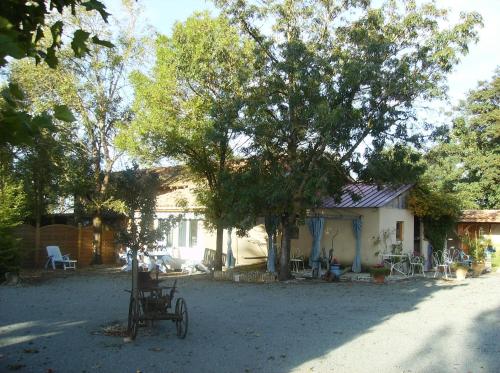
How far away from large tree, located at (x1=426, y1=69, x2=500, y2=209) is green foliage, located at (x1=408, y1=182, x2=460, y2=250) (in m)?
9.86

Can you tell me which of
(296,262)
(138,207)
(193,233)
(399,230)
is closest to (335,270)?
(296,262)

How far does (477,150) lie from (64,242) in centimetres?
2526

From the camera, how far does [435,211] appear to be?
22.0 m

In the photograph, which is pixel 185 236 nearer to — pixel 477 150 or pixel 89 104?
pixel 89 104

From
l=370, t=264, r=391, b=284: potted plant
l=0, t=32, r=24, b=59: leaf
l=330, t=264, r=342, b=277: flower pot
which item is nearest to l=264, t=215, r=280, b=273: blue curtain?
l=330, t=264, r=342, b=277: flower pot

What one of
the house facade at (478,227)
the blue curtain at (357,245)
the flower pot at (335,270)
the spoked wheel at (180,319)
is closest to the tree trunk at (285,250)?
the flower pot at (335,270)

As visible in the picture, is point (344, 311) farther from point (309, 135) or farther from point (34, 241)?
point (34, 241)

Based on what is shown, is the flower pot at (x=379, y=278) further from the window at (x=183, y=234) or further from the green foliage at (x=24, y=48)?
the green foliage at (x=24, y=48)

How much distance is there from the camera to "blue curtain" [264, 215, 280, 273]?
17.9m

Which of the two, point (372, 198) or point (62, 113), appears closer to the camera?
point (62, 113)

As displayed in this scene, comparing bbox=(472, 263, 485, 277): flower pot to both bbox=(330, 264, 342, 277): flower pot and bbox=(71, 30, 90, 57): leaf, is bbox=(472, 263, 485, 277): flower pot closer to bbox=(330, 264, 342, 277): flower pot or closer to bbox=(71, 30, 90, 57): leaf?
bbox=(330, 264, 342, 277): flower pot

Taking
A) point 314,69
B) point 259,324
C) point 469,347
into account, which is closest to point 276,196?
point 314,69

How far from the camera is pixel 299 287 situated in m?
16.0

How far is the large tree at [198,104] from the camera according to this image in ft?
54.9
